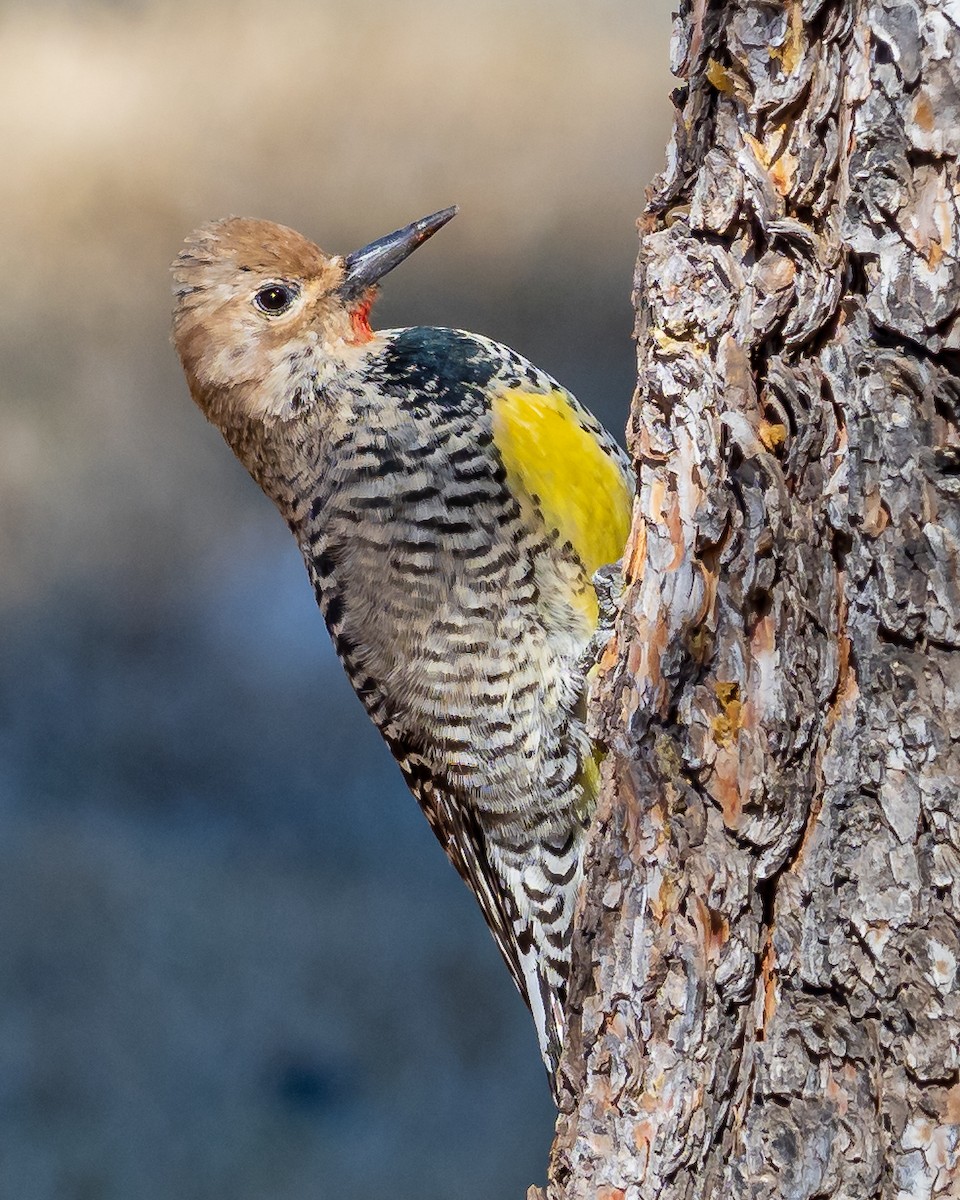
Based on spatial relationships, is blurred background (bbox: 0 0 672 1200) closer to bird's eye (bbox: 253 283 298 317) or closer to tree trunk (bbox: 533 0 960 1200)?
bird's eye (bbox: 253 283 298 317)

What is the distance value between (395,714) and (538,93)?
123 cm

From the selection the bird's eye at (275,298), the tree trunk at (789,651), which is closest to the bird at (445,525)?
the bird's eye at (275,298)

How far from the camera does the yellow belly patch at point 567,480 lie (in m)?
1.63

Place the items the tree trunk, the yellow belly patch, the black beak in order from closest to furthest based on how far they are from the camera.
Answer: the tree trunk
the yellow belly patch
the black beak

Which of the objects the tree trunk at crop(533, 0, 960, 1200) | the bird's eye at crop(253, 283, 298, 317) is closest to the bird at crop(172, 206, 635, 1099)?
the bird's eye at crop(253, 283, 298, 317)

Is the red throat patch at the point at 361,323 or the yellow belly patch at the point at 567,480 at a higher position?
the red throat patch at the point at 361,323

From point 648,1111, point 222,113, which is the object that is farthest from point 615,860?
point 222,113

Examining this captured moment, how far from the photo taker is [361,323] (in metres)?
1.85

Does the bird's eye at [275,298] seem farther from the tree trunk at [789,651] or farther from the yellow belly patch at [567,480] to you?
the tree trunk at [789,651]

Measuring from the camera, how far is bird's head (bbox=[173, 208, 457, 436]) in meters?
1.82

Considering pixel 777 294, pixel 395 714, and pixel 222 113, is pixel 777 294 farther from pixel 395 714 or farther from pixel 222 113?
pixel 222 113

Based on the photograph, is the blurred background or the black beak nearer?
the black beak

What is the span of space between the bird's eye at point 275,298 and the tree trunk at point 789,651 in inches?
30.3

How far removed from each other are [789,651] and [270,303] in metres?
1.08
